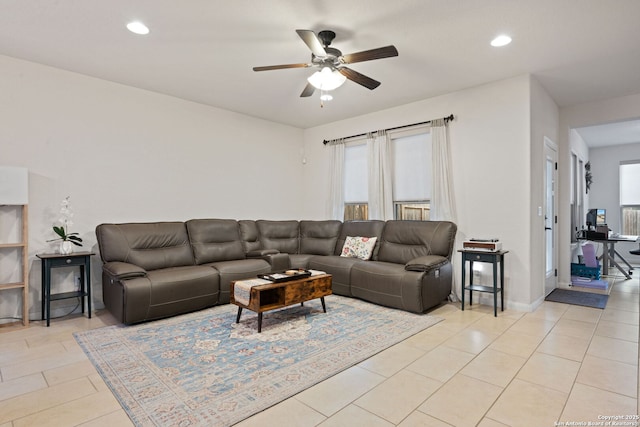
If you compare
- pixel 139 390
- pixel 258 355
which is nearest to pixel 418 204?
pixel 258 355

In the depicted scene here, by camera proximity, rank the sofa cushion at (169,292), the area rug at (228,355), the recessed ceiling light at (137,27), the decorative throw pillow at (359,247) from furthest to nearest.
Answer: the decorative throw pillow at (359,247), the sofa cushion at (169,292), the recessed ceiling light at (137,27), the area rug at (228,355)

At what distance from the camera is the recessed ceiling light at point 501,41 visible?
3.00 meters

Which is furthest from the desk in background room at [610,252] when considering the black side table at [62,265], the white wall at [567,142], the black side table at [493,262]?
the black side table at [62,265]

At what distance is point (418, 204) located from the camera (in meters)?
5.05

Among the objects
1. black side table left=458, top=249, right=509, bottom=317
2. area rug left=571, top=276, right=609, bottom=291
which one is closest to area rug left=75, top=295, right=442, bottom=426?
black side table left=458, top=249, right=509, bottom=317

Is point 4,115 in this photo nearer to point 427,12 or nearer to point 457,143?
point 427,12

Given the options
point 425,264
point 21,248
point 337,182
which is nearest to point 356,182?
point 337,182

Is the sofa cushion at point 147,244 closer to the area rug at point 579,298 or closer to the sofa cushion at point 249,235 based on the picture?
the sofa cushion at point 249,235

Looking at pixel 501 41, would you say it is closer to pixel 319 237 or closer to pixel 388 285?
pixel 388 285

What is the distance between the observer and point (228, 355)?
2.68m

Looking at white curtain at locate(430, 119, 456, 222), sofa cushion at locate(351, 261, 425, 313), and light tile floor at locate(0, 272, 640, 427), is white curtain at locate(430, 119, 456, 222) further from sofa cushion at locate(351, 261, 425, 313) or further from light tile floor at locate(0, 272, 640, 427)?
light tile floor at locate(0, 272, 640, 427)

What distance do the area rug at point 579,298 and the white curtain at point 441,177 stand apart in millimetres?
1738

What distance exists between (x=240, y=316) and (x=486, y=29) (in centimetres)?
356

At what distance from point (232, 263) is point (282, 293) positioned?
121 cm
